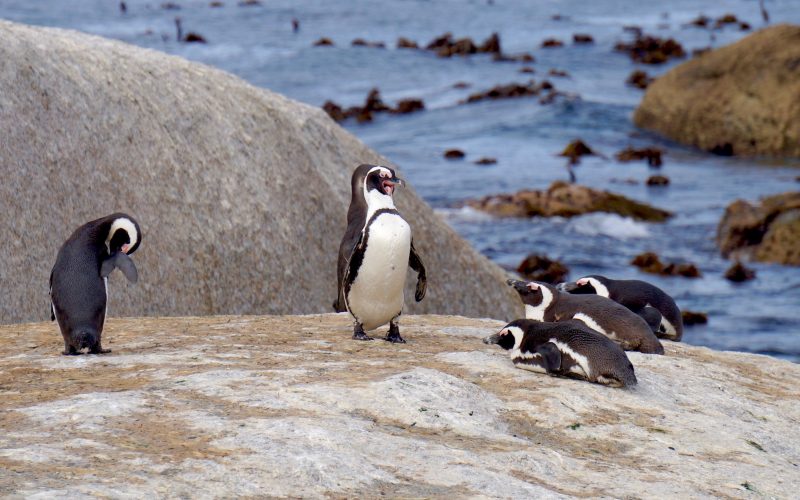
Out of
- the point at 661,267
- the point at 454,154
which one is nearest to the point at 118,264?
the point at 661,267

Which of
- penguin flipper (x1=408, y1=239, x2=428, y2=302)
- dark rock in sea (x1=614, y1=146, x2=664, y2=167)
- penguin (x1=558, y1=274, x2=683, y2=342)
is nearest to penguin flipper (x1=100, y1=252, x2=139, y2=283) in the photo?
penguin flipper (x1=408, y1=239, x2=428, y2=302)

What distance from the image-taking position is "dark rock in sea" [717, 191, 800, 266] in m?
20.6

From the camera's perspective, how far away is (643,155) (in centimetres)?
3048

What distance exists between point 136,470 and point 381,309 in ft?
11.0

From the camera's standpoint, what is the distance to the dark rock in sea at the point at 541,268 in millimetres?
20469

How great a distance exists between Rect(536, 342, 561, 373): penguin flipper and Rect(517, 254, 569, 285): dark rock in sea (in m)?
13.8

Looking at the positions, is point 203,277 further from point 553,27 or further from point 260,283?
point 553,27

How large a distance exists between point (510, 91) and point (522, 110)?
2.19 meters

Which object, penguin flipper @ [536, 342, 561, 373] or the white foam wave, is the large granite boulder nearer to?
the white foam wave

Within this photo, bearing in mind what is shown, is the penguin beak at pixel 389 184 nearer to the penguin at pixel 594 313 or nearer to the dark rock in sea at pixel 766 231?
the penguin at pixel 594 313

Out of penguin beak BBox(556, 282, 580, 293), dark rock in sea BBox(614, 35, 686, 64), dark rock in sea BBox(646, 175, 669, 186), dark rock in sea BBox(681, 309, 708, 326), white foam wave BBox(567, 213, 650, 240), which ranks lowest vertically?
dark rock in sea BBox(681, 309, 708, 326)

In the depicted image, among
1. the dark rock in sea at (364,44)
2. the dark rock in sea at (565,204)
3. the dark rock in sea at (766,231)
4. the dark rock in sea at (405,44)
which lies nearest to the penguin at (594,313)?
the dark rock in sea at (766,231)

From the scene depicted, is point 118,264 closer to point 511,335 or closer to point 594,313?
point 511,335

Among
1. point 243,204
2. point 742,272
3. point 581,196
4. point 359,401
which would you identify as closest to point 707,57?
point 581,196
